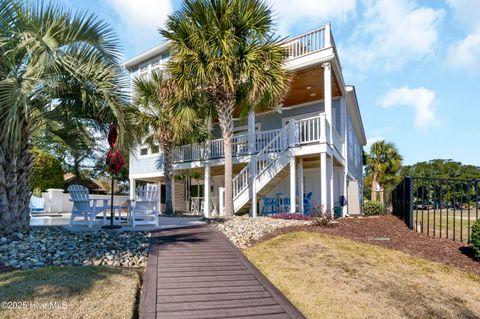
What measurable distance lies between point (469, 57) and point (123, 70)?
13.8 meters

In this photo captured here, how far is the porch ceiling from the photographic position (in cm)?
1254

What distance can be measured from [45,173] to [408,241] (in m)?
25.3

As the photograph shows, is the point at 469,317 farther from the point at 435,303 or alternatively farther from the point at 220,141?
the point at 220,141

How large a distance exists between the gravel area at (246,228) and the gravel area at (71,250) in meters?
2.06

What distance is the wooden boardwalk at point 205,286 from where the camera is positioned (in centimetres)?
390

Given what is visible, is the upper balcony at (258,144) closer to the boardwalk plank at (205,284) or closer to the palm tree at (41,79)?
the palm tree at (41,79)

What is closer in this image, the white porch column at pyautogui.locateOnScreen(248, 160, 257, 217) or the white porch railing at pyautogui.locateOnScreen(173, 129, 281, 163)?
the white porch column at pyautogui.locateOnScreen(248, 160, 257, 217)

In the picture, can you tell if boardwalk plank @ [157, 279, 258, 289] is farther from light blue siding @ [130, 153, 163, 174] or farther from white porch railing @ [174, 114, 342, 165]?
light blue siding @ [130, 153, 163, 174]

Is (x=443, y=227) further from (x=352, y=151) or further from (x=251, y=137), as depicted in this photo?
(x=352, y=151)

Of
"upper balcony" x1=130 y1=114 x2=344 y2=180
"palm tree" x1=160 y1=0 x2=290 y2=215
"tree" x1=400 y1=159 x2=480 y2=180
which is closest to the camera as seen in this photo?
"palm tree" x1=160 y1=0 x2=290 y2=215

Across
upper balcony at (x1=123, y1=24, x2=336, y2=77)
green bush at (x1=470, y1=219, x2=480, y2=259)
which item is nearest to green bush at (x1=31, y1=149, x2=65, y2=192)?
upper balcony at (x1=123, y1=24, x2=336, y2=77)

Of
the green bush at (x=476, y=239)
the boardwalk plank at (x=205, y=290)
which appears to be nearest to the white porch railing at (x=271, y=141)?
the green bush at (x=476, y=239)

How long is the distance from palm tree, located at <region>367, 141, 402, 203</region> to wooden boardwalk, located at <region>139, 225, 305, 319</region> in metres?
22.3

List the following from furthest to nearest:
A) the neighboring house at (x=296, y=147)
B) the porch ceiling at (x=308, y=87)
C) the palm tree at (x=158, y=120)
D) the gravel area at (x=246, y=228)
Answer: the palm tree at (x=158, y=120) → the porch ceiling at (x=308, y=87) → the neighboring house at (x=296, y=147) → the gravel area at (x=246, y=228)
